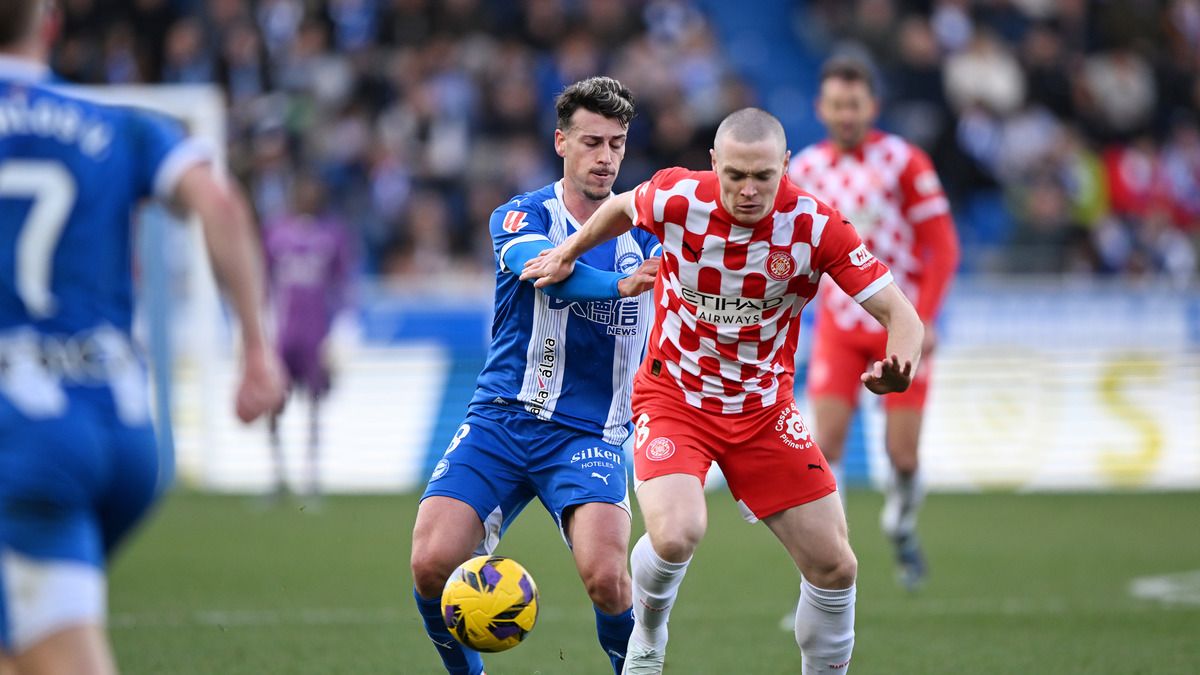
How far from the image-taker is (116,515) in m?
3.67

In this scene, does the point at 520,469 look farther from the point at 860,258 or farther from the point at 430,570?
the point at 860,258

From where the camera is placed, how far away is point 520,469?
6.20m

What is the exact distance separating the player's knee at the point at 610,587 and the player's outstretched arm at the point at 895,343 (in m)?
1.19

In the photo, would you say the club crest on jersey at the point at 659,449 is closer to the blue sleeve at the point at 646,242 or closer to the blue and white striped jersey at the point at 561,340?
the blue and white striped jersey at the point at 561,340

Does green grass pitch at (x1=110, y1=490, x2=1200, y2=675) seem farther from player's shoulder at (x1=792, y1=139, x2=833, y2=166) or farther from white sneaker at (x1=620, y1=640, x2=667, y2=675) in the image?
player's shoulder at (x1=792, y1=139, x2=833, y2=166)

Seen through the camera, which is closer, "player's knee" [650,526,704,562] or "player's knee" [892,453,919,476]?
"player's knee" [650,526,704,562]

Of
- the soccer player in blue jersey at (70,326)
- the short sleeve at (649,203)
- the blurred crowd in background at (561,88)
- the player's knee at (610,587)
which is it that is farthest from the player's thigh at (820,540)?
the blurred crowd in background at (561,88)

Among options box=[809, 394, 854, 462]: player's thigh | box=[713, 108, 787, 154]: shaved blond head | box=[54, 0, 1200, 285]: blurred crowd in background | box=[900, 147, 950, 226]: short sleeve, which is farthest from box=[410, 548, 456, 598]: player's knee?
box=[54, 0, 1200, 285]: blurred crowd in background

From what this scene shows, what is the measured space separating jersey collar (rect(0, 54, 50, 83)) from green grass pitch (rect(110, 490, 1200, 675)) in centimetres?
361

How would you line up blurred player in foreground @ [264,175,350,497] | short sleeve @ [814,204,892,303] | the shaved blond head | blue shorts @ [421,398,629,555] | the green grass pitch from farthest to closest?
blurred player in foreground @ [264,175,350,497], the green grass pitch, blue shorts @ [421,398,629,555], short sleeve @ [814,204,892,303], the shaved blond head

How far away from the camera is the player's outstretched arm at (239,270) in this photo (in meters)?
3.62

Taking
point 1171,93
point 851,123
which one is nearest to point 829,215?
point 851,123

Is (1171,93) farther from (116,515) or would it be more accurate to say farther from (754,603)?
(116,515)

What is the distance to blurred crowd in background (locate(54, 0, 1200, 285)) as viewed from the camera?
63.6ft
